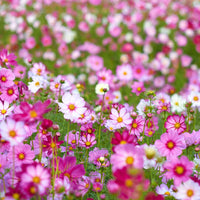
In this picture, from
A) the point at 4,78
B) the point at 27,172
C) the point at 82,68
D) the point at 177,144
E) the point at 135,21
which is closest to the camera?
the point at 27,172

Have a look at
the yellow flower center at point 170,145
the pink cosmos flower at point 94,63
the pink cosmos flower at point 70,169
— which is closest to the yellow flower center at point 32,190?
the pink cosmos flower at point 70,169

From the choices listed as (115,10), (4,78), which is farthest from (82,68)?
(4,78)

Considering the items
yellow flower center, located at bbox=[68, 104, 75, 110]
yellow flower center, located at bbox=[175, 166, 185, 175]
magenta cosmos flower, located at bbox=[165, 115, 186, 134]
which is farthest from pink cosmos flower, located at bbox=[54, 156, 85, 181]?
A: magenta cosmos flower, located at bbox=[165, 115, 186, 134]

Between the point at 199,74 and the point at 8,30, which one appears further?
the point at 8,30

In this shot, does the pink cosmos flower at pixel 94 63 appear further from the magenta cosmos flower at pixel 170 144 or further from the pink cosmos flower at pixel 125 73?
the magenta cosmos flower at pixel 170 144

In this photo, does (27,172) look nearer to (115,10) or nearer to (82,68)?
(82,68)

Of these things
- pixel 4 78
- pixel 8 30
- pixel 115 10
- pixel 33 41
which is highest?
pixel 115 10

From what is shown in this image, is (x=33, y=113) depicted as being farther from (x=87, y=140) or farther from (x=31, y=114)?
(x=87, y=140)

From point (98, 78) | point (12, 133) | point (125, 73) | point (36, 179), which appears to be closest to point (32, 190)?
point (36, 179)
